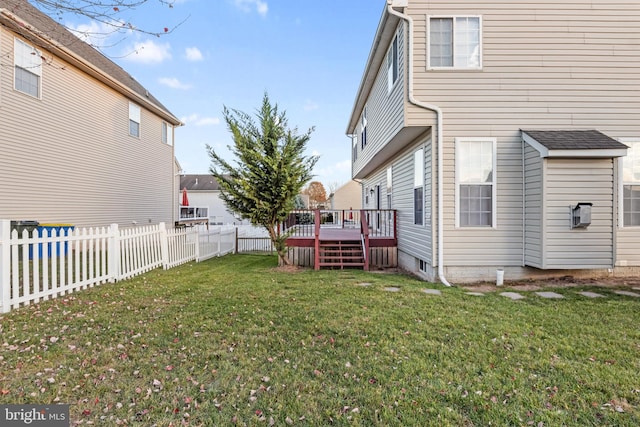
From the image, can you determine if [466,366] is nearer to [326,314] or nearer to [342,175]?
[326,314]

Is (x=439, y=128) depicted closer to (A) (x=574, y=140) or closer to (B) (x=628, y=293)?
(A) (x=574, y=140)

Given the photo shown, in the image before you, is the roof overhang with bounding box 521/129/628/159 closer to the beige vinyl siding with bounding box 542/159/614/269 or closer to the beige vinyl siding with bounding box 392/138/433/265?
the beige vinyl siding with bounding box 542/159/614/269

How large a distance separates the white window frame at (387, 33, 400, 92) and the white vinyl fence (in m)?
6.79

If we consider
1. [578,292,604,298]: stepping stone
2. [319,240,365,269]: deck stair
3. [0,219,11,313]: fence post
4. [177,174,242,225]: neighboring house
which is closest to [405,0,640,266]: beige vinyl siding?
[578,292,604,298]: stepping stone

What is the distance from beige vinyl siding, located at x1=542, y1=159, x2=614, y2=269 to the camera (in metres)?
5.82

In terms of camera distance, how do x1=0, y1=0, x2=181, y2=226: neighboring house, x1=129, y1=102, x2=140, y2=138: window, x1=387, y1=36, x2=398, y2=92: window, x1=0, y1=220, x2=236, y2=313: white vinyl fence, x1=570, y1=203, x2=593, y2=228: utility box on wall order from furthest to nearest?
x1=129, y1=102, x2=140, y2=138: window < x1=0, y1=0, x2=181, y2=226: neighboring house < x1=387, y1=36, x2=398, y2=92: window < x1=570, y1=203, x2=593, y2=228: utility box on wall < x1=0, y1=220, x2=236, y2=313: white vinyl fence

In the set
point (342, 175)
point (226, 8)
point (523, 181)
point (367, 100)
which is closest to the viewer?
point (523, 181)

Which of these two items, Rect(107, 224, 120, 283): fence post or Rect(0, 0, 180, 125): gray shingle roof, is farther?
Rect(0, 0, 180, 125): gray shingle roof

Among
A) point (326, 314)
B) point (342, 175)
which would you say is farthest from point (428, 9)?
point (342, 175)

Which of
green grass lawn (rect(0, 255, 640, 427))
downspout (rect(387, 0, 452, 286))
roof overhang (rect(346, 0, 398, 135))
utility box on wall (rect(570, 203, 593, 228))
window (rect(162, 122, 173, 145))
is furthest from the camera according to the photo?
window (rect(162, 122, 173, 145))

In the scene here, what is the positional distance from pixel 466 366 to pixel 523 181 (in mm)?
4888

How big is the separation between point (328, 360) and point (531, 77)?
22.6 ft

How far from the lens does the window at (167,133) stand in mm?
16438

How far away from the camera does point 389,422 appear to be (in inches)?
83.2
